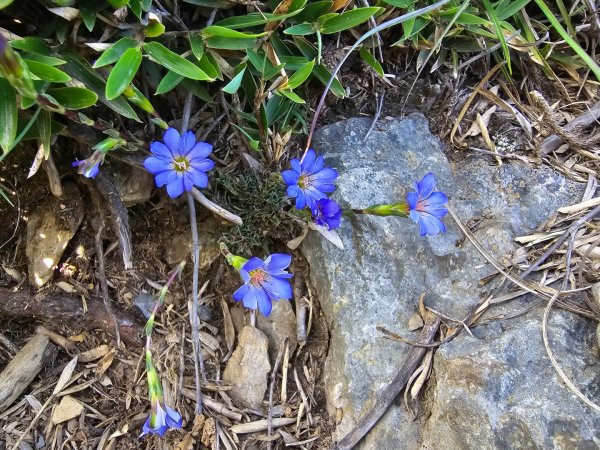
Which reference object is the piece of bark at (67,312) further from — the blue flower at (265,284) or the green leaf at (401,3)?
the green leaf at (401,3)

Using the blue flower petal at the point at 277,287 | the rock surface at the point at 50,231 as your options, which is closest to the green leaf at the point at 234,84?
the blue flower petal at the point at 277,287

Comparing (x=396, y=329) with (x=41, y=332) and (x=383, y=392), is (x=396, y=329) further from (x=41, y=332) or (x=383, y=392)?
(x=41, y=332)

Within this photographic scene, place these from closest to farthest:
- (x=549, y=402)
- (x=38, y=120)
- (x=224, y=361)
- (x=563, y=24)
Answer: (x=549, y=402) → (x=38, y=120) → (x=224, y=361) → (x=563, y=24)

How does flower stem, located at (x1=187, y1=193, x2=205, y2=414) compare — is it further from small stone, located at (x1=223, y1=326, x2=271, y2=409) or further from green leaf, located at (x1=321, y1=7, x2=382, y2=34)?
green leaf, located at (x1=321, y1=7, x2=382, y2=34)

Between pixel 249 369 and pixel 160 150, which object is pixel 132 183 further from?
pixel 249 369

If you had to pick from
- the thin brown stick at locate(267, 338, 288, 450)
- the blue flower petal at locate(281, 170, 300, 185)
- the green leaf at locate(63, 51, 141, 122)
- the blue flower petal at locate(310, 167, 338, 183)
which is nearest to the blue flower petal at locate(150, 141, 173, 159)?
the green leaf at locate(63, 51, 141, 122)

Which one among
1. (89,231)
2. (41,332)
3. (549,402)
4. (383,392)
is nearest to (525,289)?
(549,402)
